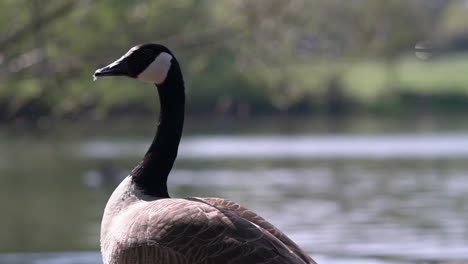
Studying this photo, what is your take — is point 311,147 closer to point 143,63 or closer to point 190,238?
point 143,63

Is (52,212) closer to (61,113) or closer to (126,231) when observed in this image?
(61,113)

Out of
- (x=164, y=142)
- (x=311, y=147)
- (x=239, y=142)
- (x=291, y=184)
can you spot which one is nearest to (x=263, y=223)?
(x=164, y=142)

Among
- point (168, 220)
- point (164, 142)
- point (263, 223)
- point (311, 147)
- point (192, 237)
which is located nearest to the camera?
point (192, 237)

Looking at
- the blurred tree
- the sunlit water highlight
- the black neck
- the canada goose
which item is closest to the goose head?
the canada goose

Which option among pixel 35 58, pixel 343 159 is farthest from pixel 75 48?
pixel 343 159

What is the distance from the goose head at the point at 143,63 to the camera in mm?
Result: 7234

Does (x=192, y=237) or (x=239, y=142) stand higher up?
(x=239, y=142)

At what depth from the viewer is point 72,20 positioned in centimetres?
3055

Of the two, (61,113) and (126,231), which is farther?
(61,113)

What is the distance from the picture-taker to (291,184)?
31688mm

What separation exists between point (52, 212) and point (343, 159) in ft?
59.3

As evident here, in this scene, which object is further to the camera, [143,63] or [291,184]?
[291,184]

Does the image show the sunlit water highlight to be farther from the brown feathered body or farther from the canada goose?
the brown feathered body

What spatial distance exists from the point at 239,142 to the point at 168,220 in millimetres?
46942
